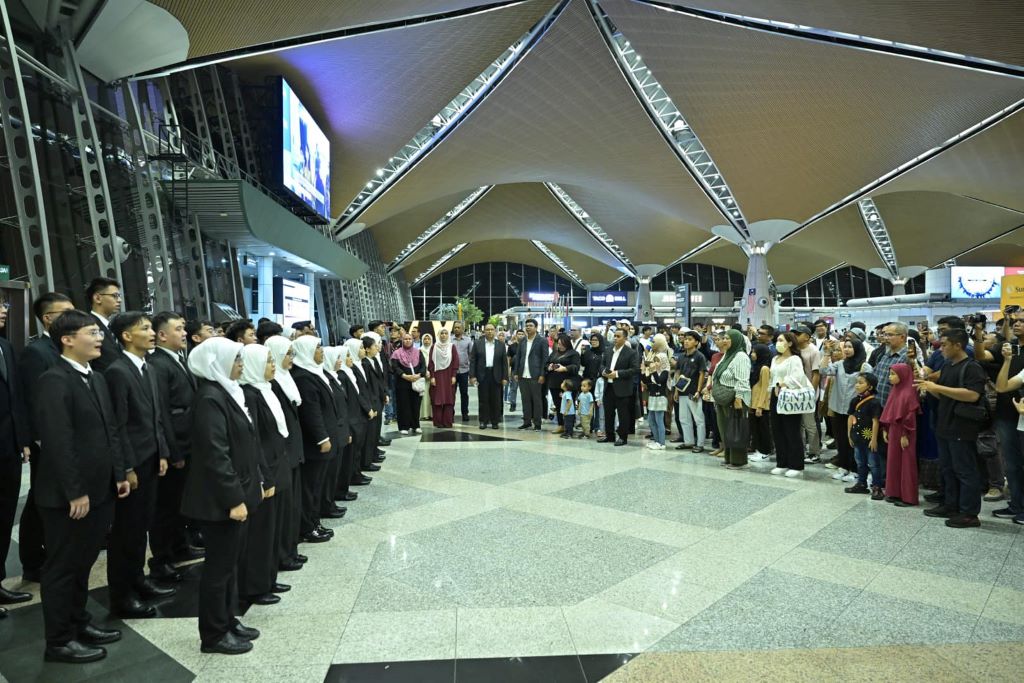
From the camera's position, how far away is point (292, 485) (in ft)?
13.1

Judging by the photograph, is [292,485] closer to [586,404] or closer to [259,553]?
[259,553]

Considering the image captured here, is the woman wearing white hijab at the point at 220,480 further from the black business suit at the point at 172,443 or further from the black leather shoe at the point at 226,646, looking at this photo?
the black business suit at the point at 172,443

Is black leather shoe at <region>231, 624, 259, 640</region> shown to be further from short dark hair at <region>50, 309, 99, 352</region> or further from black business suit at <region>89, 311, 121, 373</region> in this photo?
black business suit at <region>89, 311, 121, 373</region>

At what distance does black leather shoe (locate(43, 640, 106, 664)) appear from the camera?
2.84 metres

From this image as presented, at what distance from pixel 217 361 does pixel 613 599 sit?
8.36 ft

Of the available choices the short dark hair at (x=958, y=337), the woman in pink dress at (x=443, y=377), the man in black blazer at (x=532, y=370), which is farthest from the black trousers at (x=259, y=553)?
the woman in pink dress at (x=443, y=377)

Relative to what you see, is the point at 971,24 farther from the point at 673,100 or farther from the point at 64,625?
the point at 64,625

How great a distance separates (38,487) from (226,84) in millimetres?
14855

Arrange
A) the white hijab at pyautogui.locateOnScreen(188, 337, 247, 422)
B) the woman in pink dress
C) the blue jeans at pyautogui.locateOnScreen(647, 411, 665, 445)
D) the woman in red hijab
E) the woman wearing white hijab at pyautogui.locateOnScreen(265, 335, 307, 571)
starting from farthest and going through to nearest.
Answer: the woman in pink dress, the blue jeans at pyautogui.locateOnScreen(647, 411, 665, 445), the woman in red hijab, the woman wearing white hijab at pyautogui.locateOnScreen(265, 335, 307, 571), the white hijab at pyautogui.locateOnScreen(188, 337, 247, 422)

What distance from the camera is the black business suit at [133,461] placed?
11.1 feet

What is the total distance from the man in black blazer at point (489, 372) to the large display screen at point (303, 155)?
22.8 feet

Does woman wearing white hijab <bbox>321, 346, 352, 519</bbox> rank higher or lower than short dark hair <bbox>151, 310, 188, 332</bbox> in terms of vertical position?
lower

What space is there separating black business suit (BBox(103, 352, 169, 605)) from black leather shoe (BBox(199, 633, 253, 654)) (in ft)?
2.60

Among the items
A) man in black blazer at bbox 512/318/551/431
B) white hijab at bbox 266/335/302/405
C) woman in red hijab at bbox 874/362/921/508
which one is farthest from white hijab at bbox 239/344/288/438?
man in black blazer at bbox 512/318/551/431
